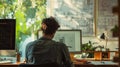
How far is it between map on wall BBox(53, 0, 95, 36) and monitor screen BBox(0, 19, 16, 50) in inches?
42.8

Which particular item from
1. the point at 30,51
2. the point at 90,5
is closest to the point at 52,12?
the point at 90,5

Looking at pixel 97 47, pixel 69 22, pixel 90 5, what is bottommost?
pixel 97 47

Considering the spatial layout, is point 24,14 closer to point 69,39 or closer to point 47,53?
point 69,39

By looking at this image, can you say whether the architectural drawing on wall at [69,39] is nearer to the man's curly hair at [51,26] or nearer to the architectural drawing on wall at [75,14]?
the architectural drawing on wall at [75,14]

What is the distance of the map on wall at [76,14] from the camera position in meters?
3.85

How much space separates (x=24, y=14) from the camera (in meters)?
3.86

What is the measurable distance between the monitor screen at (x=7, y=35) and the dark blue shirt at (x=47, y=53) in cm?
101

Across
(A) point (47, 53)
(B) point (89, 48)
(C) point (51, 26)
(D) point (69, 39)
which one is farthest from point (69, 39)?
(A) point (47, 53)

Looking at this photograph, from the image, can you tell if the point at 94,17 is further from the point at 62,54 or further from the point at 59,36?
the point at 62,54

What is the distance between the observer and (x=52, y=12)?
12.7 feet

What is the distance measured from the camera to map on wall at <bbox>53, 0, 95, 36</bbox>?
3.85m

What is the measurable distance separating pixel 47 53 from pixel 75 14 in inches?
83.6

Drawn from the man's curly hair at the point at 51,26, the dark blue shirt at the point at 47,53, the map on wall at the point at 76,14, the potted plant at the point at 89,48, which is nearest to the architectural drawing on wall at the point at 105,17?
the map on wall at the point at 76,14

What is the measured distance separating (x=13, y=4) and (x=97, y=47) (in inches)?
60.3
